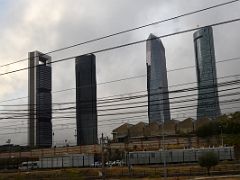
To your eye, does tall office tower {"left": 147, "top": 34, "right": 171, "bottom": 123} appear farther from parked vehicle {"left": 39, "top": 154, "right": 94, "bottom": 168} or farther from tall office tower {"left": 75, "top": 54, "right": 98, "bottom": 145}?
parked vehicle {"left": 39, "top": 154, "right": 94, "bottom": 168}

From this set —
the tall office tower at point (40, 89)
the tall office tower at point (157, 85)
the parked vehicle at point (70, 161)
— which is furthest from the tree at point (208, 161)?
the parked vehicle at point (70, 161)

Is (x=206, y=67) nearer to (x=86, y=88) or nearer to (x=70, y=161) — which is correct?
(x=86, y=88)

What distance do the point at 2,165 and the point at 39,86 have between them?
122925 millimetres

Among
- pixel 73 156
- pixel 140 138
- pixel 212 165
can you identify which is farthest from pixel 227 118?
pixel 212 165

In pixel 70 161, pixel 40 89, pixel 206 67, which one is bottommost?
pixel 70 161

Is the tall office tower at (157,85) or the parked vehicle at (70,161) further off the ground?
the tall office tower at (157,85)

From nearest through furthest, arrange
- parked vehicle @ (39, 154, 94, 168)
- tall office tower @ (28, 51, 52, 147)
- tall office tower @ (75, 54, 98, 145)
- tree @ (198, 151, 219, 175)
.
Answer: tall office tower @ (28, 51, 52, 147) < tall office tower @ (75, 54, 98, 145) < tree @ (198, 151, 219, 175) < parked vehicle @ (39, 154, 94, 168)

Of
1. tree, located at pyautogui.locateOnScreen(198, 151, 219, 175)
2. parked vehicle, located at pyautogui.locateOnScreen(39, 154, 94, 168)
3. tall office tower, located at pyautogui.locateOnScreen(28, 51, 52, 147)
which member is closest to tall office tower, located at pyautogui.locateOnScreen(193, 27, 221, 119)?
tall office tower, located at pyautogui.locateOnScreen(28, 51, 52, 147)

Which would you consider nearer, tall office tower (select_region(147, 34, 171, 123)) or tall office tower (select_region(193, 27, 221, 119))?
tall office tower (select_region(193, 27, 221, 119))

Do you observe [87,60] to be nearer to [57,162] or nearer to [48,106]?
[48,106]

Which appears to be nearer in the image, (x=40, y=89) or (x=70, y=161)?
(x=40, y=89)

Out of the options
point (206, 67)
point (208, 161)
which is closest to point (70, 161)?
point (208, 161)

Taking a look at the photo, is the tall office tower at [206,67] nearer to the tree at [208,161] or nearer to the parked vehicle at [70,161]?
the tree at [208,161]

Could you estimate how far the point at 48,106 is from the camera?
3322 centimetres
